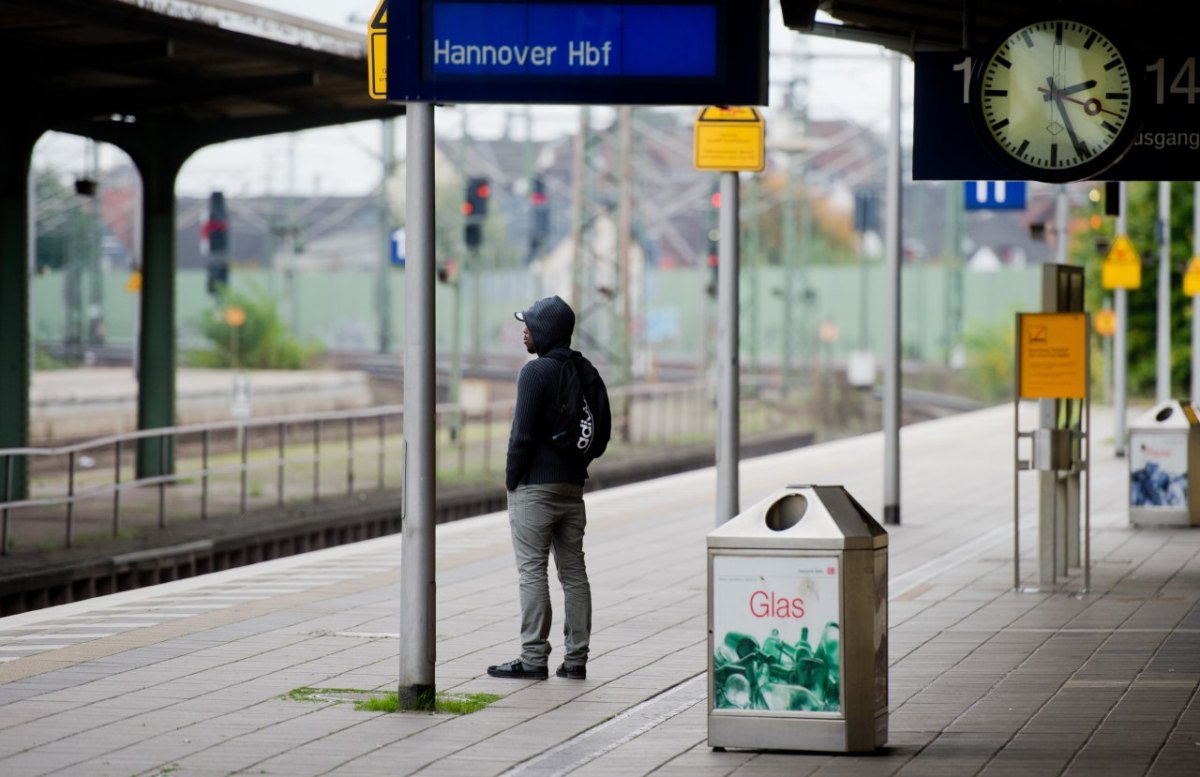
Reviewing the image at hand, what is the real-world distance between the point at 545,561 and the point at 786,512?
185 cm

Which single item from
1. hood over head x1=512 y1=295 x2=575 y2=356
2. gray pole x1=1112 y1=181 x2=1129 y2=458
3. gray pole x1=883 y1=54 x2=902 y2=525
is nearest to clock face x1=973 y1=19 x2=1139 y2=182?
hood over head x1=512 y1=295 x2=575 y2=356

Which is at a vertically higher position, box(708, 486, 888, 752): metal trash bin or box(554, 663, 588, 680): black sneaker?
box(708, 486, 888, 752): metal trash bin

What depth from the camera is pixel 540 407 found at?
927cm

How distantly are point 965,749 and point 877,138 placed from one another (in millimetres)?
85506

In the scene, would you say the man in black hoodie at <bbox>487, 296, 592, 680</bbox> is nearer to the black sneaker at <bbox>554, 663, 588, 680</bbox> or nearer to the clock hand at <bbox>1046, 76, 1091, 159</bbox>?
the black sneaker at <bbox>554, 663, 588, 680</bbox>

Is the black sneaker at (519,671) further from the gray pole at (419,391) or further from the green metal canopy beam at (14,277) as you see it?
the green metal canopy beam at (14,277)

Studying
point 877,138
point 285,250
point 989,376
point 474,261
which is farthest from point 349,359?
point 877,138

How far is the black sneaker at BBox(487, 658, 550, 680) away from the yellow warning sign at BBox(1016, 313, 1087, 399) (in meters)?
4.80

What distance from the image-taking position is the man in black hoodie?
9.29 m

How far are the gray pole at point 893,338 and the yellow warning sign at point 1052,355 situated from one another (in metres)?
4.73

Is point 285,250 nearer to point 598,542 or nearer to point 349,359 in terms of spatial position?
point 349,359

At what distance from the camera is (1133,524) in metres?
18.0

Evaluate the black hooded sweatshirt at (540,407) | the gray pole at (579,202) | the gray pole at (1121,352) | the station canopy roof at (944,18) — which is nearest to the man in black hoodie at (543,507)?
the black hooded sweatshirt at (540,407)

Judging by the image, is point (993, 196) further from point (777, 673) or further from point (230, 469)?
point (777, 673)
